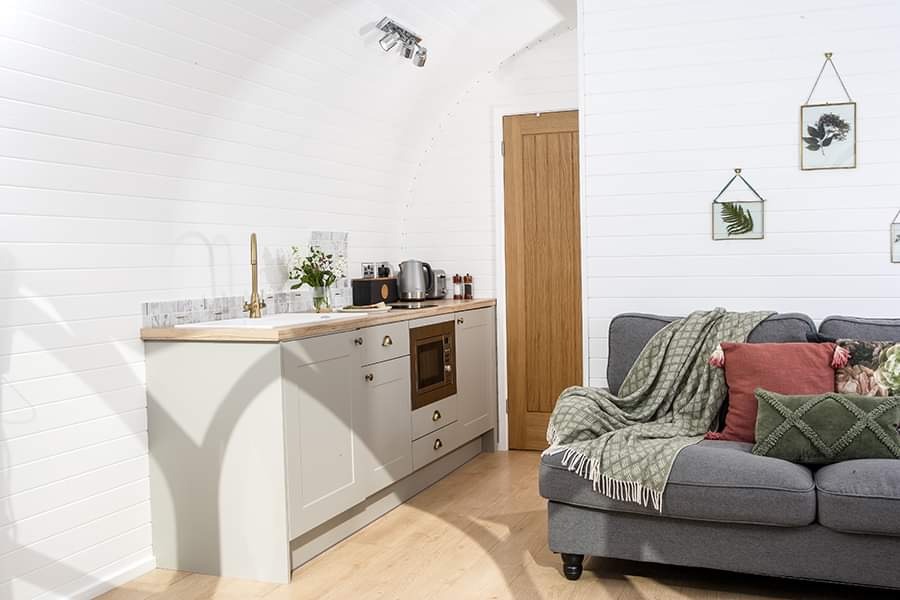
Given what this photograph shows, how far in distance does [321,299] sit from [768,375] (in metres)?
2.17

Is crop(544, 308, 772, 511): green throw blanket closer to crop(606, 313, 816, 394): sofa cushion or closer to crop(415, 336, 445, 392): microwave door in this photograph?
crop(606, 313, 816, 394): sofa cushion

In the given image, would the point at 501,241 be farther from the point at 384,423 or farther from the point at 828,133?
the point at 828,133

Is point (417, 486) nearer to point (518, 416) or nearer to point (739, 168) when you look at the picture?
point (518, 416)

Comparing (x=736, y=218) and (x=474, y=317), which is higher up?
(x=736, y=218)

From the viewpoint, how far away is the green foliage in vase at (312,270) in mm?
4395

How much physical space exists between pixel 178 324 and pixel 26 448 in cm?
86

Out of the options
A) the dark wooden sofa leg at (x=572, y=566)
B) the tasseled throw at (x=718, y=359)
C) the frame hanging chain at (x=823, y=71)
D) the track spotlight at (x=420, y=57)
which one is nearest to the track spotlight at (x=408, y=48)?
the track spotlight at (x=420, y=57)

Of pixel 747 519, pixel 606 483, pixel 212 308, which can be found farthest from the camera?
pixel 212 308

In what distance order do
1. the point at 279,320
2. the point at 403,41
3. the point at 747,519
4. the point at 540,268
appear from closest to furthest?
the point at 747,519, the point at 279,320, the point at 403,41, the point at 540,268

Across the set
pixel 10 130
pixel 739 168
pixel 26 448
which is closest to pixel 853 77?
pixel 739 168

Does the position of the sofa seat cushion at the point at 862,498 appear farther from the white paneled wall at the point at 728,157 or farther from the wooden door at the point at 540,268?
the wooden door at the point at 540,268

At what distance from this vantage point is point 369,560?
11.8ft

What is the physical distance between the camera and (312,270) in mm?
4402

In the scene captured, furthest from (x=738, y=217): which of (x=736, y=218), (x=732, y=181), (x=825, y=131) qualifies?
(x=825, y=131)
